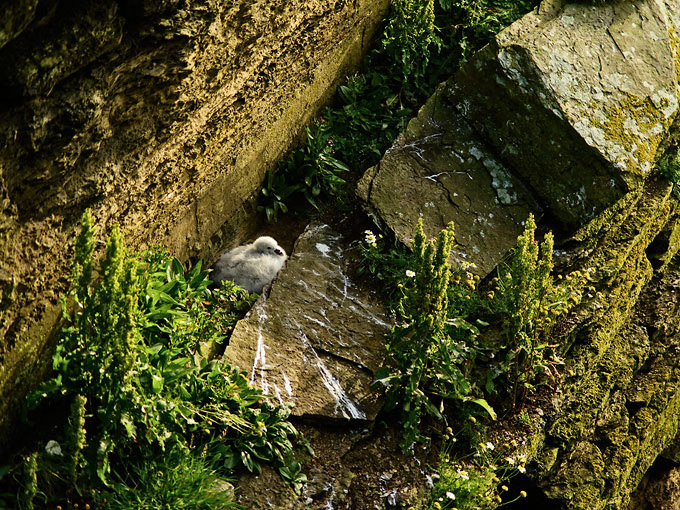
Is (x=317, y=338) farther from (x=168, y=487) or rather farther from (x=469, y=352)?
(x=168, y=487)

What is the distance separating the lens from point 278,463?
4363 mm

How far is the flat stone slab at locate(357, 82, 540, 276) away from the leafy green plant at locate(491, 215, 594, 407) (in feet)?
2.12

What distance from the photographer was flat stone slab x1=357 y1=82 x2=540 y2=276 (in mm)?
5969

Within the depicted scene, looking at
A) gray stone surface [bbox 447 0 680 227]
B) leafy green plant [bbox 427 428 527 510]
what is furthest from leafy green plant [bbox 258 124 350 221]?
leafy green plant [bbox 427 428 527 510]

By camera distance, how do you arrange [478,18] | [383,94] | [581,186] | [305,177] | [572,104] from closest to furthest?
[581,186] < [572,104] < [305,177] < [383,94] < [478,18]

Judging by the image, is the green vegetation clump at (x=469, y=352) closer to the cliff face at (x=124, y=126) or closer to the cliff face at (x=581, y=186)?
the cliff face at (x=581, y=186)

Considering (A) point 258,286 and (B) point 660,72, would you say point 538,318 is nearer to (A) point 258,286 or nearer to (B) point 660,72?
(A) point 258,286

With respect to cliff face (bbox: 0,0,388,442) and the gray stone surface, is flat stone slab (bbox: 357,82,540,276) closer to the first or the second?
the gray stone surface

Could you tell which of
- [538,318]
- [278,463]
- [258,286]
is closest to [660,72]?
[538,318]

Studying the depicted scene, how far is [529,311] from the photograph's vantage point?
5.05 meters

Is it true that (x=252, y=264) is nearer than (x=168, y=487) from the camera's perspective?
No

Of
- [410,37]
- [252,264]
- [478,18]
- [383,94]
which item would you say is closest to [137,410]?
[252,264]

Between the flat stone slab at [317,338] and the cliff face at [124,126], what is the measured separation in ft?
2.63

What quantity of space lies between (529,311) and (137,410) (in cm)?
266
